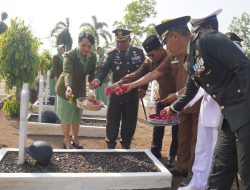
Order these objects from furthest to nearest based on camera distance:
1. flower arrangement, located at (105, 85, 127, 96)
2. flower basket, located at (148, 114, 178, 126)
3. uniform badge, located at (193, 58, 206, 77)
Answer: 1. flower arrangement, located at (105, 85, 127, 96)
2. flower basket, located at (148, 114, 178, 126)
3. uniform badge, located at (193, 58, 206, 77)

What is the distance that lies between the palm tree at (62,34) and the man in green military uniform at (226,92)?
34.9 metres

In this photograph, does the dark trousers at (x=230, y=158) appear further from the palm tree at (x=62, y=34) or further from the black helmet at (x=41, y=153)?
the palm tree at (x=62, y=34)

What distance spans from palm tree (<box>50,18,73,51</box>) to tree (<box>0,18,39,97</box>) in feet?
94.6

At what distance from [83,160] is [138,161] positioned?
0.79 m

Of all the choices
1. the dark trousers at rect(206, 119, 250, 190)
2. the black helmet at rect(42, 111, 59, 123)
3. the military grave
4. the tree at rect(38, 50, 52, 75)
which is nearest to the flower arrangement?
the military grave

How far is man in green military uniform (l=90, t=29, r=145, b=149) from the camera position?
5.83m

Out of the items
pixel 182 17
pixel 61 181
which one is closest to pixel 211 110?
pixel 182 17

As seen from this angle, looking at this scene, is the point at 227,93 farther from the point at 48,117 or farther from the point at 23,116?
the point at 48,117

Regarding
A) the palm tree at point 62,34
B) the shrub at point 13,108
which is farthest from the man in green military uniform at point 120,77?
the palm tree at point 62,34

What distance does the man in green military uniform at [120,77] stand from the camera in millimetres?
5828

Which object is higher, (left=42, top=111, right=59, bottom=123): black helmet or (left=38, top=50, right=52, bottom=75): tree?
(left=38, top=50, right=52, bottom=75): tree

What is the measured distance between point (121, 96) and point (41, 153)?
172cm

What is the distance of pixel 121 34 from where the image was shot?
18.6 ft

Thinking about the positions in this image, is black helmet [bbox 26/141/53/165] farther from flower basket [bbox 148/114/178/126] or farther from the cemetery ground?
the cemetery ground
